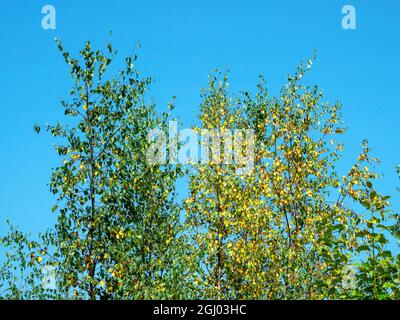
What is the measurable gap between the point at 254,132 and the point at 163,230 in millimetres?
11868

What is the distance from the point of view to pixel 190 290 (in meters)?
21.8

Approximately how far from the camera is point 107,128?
70.6 ft

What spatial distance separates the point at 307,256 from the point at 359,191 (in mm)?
6324

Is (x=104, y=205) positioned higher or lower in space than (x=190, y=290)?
higher

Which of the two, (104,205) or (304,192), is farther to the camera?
(304,192)

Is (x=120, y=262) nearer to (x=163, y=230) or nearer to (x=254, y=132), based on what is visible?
(x=163, y=230)

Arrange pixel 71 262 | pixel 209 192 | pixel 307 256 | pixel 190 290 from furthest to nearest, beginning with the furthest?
pixel 209 192 < pixel 307 256 < pixel 190 290 < pixel 71 262

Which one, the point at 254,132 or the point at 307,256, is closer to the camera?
the point at 307,256
